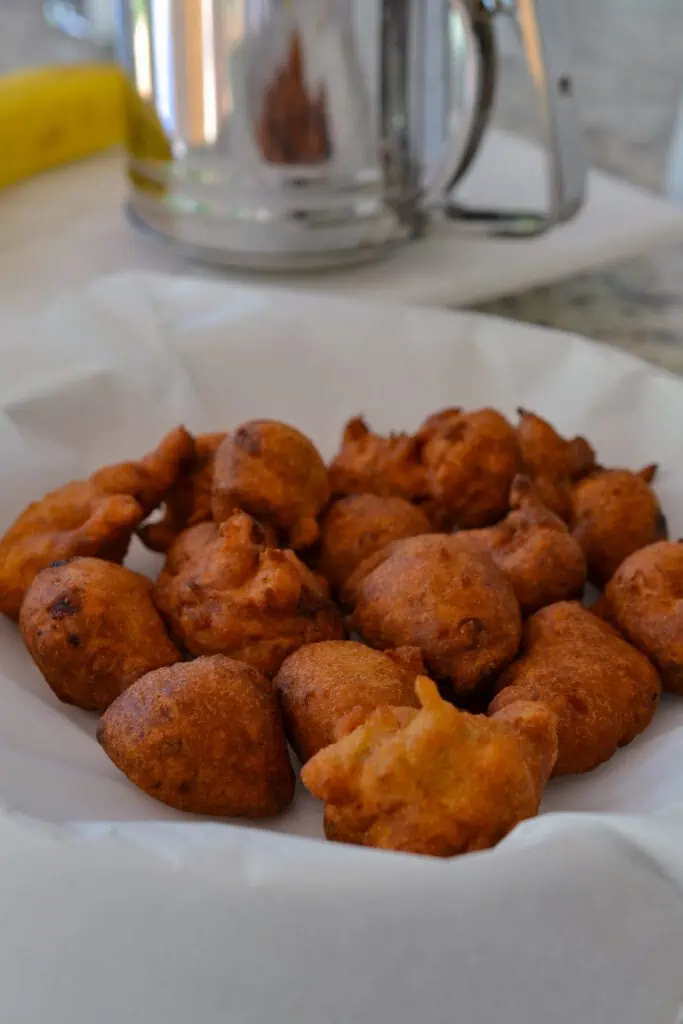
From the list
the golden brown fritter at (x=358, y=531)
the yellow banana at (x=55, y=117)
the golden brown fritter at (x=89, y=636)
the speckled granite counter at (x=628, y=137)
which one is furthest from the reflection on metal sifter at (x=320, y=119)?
the golden brown fritter at (x=89, y=636)

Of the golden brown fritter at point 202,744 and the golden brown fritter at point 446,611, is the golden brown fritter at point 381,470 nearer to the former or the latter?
the golden brown fritter at point 446,611

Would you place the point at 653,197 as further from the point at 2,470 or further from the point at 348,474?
the point at 2,470

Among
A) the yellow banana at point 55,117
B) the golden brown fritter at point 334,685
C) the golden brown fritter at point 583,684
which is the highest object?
the yellow banana at point 55,117

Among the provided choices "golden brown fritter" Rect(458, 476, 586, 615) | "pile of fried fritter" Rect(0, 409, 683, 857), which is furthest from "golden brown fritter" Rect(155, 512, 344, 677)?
"golden brown fritter" Rect(458, 476, 586, 615)

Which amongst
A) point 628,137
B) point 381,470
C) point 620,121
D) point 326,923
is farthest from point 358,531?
point 620,121

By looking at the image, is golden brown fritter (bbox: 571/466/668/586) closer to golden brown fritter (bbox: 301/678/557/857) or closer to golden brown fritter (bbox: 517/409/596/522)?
golden brown fritter (bbox: 517/409/596/522)

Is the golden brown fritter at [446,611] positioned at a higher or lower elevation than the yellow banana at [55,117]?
lower

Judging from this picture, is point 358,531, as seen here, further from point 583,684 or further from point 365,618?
point 583,684
